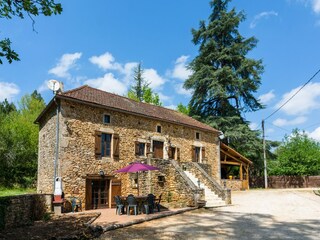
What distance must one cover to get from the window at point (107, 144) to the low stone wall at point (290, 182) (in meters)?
19.7

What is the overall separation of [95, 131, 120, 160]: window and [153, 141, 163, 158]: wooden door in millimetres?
3052

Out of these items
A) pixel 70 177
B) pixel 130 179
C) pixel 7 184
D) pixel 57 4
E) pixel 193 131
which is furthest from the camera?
pixel 7 184

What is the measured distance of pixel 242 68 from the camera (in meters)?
29.2

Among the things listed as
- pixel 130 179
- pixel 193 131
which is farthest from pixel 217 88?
pixel 130 179

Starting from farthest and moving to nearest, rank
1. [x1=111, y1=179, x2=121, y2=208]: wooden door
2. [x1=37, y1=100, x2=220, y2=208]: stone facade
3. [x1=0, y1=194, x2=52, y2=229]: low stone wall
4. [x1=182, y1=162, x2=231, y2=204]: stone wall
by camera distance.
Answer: [x1=182, y1=162, x2=231, y2=204]: stone wall → [x1=111, y1=179, x2=121, y2=208]: wooden door → [x1=37, y1=100, x2=220, y2=208]: stone facade → [x1=0, y1=194, x2=52, y2=229]: low stone wall

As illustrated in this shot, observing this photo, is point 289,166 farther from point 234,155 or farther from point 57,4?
point 57,4

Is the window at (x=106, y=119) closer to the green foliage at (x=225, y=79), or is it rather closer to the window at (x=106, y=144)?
the window at (x=106, y=144)

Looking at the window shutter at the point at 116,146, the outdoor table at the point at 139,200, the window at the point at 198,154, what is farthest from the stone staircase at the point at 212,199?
the window shutter at the point at 116,146

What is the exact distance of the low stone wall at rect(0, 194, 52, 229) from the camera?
1048 cm

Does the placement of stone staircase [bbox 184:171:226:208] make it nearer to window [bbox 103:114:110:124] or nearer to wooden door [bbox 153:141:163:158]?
wooden door [bbox 153:141:163:158]

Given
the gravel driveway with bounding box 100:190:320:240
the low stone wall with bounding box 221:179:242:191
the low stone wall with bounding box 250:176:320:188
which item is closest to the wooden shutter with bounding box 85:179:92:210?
the gravel driveway with bounding box 100:190:320:240

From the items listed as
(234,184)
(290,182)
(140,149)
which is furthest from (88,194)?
(290,182)

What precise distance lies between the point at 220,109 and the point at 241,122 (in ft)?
8.09

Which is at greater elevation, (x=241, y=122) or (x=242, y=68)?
(x=242, y=68)
